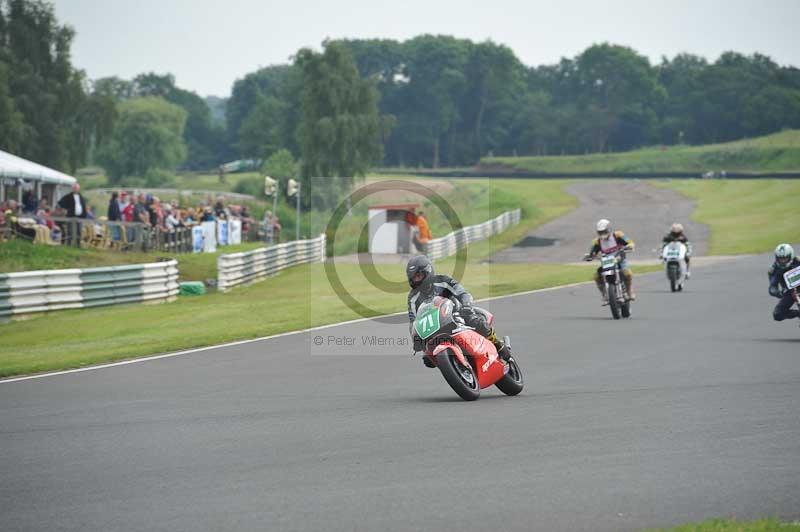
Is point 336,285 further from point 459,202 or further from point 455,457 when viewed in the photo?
point 459,202

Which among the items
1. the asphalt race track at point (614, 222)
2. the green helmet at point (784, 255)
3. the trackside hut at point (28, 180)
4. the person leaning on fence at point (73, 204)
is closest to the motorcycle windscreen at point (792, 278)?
the green helmet at point (784, 255)

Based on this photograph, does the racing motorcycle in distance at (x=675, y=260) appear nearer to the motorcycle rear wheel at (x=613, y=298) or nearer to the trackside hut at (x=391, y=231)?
the motorcycle rear wheel at (x=613, y=298)

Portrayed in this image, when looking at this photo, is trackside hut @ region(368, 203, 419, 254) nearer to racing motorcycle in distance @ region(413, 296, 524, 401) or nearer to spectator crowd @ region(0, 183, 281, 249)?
spectator crowd @ region(0, 183, 281, 249)

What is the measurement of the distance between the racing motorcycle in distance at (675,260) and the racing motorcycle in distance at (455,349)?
16.8 m

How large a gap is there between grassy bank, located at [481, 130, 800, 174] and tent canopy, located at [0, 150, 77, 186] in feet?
236

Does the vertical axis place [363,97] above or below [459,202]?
above

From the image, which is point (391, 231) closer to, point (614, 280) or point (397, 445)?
point (614, 280)

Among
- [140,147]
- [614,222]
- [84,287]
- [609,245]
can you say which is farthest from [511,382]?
[140,147]

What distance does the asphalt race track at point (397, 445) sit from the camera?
6684 millimetres

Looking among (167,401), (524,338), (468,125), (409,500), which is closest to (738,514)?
(409,500)

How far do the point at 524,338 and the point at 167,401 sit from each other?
25.3 ft

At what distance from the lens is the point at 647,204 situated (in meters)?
70.8

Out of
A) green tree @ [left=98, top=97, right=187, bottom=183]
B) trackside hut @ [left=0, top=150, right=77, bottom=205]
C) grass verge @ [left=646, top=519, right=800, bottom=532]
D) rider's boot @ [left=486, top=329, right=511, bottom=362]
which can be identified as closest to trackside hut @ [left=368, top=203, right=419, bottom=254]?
trackside hut @ [left=0, top=150, right=77, bottom=205]

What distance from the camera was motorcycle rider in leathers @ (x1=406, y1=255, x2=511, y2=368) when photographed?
1105 cm
